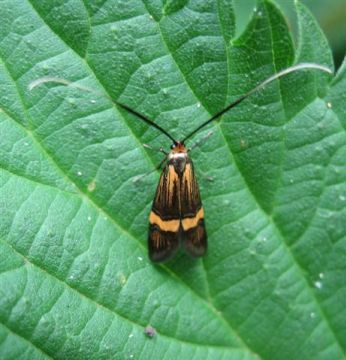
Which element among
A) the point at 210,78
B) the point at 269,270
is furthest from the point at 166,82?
the point at 269,270

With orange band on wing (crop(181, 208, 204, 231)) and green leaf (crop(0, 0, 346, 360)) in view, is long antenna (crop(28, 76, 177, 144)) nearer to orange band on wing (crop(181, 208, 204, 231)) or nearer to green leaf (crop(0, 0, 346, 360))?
green leaf (crop(0, 0, 346, 360))

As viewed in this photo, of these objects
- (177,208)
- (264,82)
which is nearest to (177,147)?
(177,208)

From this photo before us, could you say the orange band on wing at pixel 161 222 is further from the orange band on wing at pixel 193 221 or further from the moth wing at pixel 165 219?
the orange band on wing at pixel 193 221

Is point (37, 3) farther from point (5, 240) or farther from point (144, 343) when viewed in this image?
point (144, 343)

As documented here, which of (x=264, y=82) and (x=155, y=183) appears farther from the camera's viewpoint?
(x=155, y=183)

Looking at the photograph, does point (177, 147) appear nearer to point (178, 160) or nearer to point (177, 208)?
point (178, 160)

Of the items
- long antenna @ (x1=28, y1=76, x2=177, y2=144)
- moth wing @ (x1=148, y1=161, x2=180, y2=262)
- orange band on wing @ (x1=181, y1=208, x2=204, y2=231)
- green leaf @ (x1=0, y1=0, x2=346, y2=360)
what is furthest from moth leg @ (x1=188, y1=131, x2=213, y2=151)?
orange band on wing @ (x1=181, y1=208, x2=204, y2=231)
